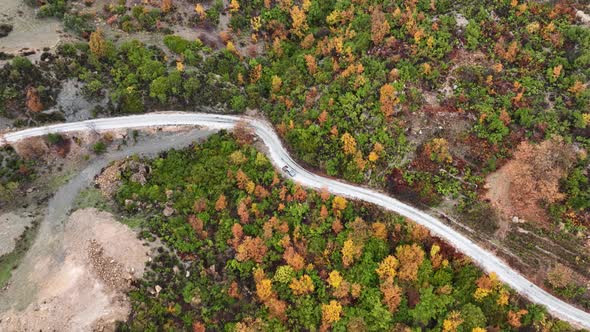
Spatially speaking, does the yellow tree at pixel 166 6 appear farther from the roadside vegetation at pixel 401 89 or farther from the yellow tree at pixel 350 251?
the yellow tree at pixel 350 251

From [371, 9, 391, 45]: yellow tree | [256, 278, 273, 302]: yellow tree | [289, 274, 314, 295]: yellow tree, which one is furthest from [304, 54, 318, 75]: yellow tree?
[256, 278, 273, 302]: yellow tree

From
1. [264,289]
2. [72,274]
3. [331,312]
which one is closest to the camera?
[331,312]

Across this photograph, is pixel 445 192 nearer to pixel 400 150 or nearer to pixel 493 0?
pixel 400 150

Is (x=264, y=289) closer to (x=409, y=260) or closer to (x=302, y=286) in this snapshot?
(x=302, y=286)

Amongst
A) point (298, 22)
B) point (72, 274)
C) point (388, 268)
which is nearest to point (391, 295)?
point (388, 268)

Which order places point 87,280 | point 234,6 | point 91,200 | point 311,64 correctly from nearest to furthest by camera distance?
1. point 87,280
2. point 91,200
3. point 311,64
4. point 234,6

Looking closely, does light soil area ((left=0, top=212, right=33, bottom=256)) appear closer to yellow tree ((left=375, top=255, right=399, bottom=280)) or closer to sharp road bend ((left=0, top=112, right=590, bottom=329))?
sharp road bend ((left=0, top=112, right=590, bottom=329))
